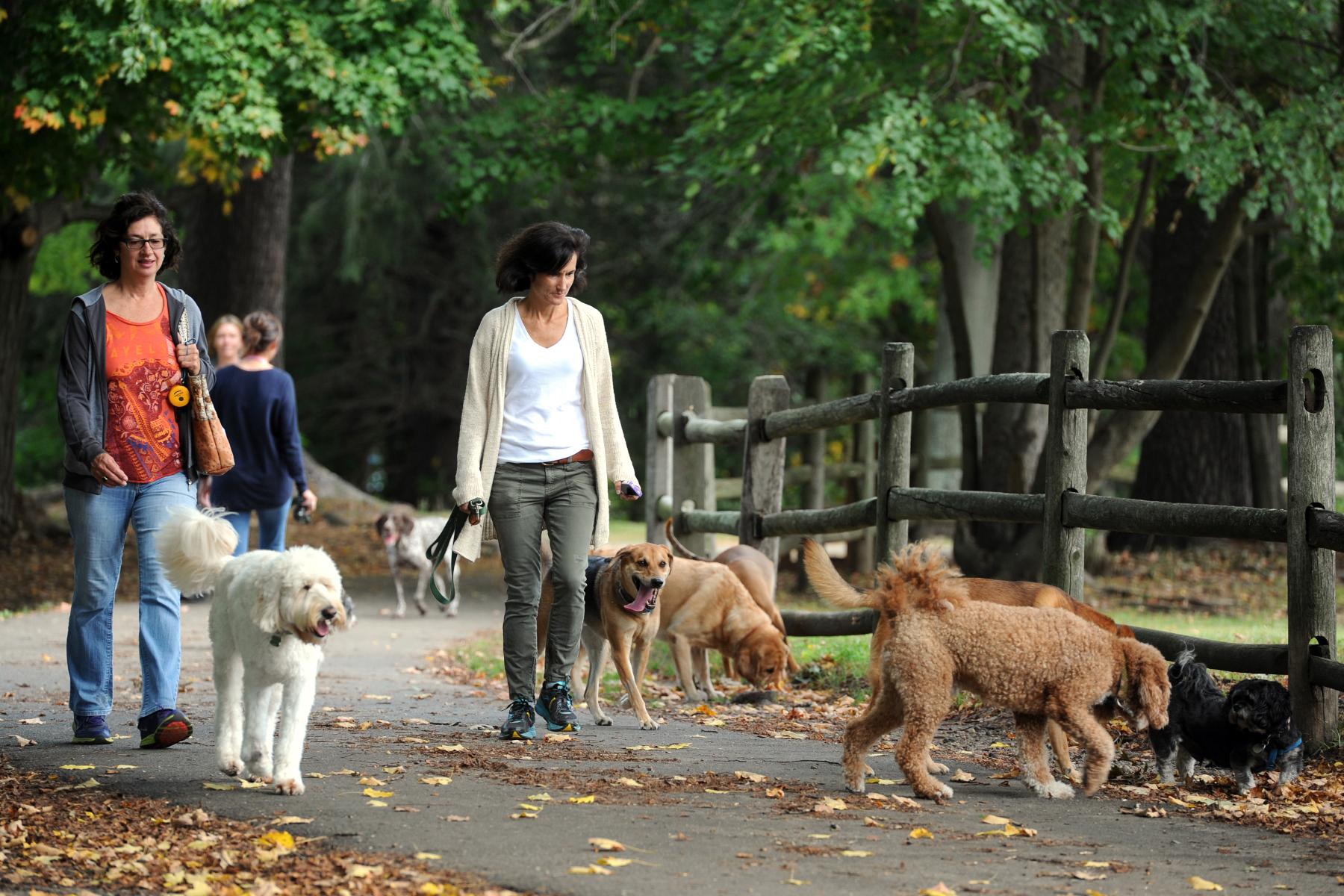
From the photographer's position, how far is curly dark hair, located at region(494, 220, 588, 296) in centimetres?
673

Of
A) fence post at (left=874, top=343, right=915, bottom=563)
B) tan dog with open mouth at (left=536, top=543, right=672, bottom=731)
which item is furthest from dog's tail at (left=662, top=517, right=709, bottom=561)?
tan dog with open mouth at (left=536, top=543, right=672, bottom=731)

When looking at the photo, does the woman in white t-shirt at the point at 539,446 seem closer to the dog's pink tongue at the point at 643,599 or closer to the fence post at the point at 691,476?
the dog's pink tongue at the point at 643,599

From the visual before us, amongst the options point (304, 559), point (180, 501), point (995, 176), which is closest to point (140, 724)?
point (180, 501)

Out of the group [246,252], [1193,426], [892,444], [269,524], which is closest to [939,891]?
[892,444]

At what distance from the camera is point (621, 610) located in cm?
758

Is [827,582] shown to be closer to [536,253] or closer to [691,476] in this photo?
[536,253]

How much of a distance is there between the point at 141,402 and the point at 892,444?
13.8ft

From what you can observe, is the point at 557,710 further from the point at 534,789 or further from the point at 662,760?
the point at 534,789

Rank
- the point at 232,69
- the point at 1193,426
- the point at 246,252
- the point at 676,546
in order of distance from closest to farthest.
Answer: the point at 676,546
the point at 232,69
the point at 1193,426
the point at 246,252

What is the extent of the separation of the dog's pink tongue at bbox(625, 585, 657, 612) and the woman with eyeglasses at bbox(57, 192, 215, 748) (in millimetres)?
2100

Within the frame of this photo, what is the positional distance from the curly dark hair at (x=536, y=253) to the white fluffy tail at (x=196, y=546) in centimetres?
161

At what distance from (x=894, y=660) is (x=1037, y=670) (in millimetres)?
539

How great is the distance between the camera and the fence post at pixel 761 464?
10.2m

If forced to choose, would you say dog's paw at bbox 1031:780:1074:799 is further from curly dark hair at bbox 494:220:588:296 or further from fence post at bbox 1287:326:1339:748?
curly dark hair at bbox 494:220:588:296
